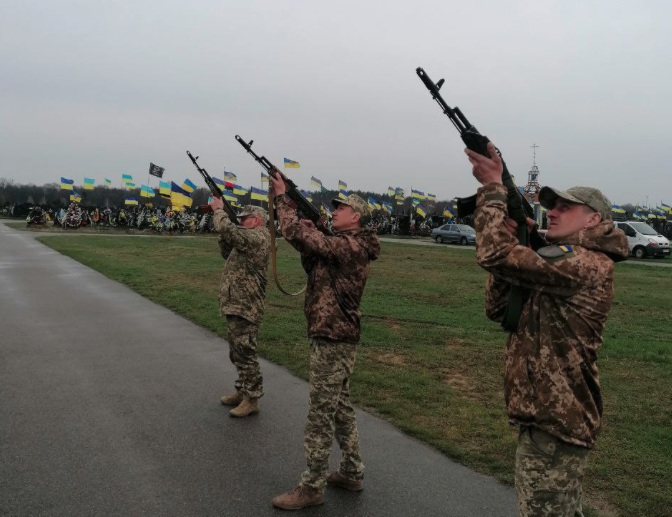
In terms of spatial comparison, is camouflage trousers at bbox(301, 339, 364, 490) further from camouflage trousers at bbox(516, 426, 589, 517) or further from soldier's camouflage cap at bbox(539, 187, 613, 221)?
soldier's camouflage cap at bbox(539, 187, 613, 221)

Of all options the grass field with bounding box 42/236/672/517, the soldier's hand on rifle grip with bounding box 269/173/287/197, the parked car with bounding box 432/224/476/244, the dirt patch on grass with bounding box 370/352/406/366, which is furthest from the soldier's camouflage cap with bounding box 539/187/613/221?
the parked car with bounding box 432/224/476/244

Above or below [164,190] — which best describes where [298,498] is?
below

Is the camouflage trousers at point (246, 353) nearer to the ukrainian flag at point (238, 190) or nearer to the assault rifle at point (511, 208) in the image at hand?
the assault rifle at point (511, 208)

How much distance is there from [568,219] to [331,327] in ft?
5.73

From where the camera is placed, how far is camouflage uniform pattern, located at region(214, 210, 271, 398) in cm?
518

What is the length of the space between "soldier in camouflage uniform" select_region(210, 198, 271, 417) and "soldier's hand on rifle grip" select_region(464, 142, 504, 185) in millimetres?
3146

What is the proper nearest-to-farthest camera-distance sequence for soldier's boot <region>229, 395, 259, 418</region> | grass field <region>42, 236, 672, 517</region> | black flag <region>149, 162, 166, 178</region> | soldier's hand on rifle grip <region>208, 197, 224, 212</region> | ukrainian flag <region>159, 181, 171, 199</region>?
grass field <region>42, 236, 672, 517</region> → soldier's boot <region>229, 395, 259, 418</region> → soldier's hand on rifle grip <region>208, 197, 224, 212</region> → black flag <region>149, 162, 166, 178</region> → ukrainian flag <region>159, 181, 171, 199</region>

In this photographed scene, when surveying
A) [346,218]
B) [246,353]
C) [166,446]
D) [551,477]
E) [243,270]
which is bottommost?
[166,446]

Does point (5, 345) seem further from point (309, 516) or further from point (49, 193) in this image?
point (49, 193)

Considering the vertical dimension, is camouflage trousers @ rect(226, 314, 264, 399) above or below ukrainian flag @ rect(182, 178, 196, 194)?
below

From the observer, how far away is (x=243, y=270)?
530cm

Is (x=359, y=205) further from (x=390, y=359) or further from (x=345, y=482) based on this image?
(x=390, y=359)

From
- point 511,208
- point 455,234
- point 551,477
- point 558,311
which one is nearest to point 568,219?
point 511,208

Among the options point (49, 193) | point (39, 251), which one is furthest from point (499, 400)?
point (49, 193)
